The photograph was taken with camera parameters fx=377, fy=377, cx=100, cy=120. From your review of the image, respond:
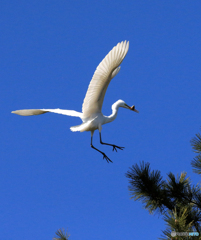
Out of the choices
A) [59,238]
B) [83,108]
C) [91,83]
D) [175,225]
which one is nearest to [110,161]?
[83,108]

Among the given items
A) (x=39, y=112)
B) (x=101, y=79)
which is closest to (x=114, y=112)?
(x=101, y=79)

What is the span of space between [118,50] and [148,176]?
205cm

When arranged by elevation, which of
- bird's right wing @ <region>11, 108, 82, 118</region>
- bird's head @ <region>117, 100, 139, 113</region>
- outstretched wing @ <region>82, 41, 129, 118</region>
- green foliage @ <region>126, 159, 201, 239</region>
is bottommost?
green foliage @ <region>126, 159, 201, 239</region>

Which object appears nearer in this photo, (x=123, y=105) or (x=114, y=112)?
(x=114, y=112)

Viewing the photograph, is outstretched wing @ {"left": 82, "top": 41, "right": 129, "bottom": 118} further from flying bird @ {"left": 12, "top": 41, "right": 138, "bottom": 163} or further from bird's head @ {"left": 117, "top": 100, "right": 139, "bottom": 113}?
bird's head @ {"left": 117, "top": 100, "right": 139, "bottom": 113}

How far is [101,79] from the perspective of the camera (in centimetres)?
641

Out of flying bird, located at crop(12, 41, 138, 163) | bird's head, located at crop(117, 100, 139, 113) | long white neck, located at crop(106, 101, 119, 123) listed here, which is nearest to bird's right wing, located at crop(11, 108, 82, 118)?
flying bird, located at crop(12, 41, 138, 163)

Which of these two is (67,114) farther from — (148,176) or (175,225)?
(175,225)

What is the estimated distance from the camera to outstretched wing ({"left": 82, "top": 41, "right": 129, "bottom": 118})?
602cm

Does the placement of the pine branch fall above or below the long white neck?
below

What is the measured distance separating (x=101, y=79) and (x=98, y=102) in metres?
0.56

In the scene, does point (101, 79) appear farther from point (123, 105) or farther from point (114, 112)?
point (123, 105)

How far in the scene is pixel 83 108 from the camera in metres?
6.95

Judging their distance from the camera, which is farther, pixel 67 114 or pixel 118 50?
pixel 67 114
